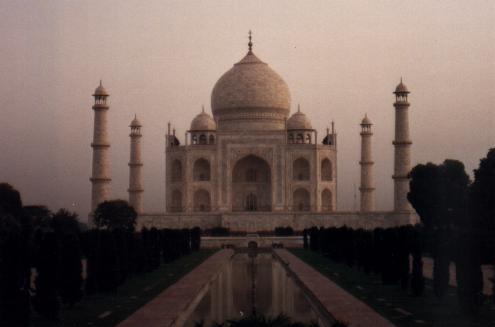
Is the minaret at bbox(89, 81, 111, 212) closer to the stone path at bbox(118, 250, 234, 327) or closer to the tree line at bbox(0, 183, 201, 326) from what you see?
the tree line at bbox(0, 183, 201, 326)

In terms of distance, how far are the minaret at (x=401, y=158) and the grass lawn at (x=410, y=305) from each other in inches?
652

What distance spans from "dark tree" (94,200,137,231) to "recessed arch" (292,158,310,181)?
8511 millimetres

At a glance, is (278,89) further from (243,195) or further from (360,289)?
(360,289)

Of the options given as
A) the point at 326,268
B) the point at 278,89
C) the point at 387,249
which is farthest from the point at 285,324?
the point at 278,89

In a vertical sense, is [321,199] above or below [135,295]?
above

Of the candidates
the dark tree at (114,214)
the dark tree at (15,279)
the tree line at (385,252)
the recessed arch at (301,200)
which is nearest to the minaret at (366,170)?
the recessed arch at (301,200)

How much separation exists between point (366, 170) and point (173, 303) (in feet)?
86.2

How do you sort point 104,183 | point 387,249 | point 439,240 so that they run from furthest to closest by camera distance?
point 104,183, point 387,249, point 439,240

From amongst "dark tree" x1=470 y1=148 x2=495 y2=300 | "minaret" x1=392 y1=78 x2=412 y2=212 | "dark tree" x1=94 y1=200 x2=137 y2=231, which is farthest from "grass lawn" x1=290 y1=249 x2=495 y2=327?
"minaret" x1=392 y1=78 x2=412 y2=212

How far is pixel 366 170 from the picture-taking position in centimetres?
3709

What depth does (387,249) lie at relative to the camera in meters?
15.0

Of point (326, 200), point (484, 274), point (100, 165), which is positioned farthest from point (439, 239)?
point (326, 200)

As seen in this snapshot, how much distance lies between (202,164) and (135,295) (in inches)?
974

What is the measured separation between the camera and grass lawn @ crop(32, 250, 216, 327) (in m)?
10.2
